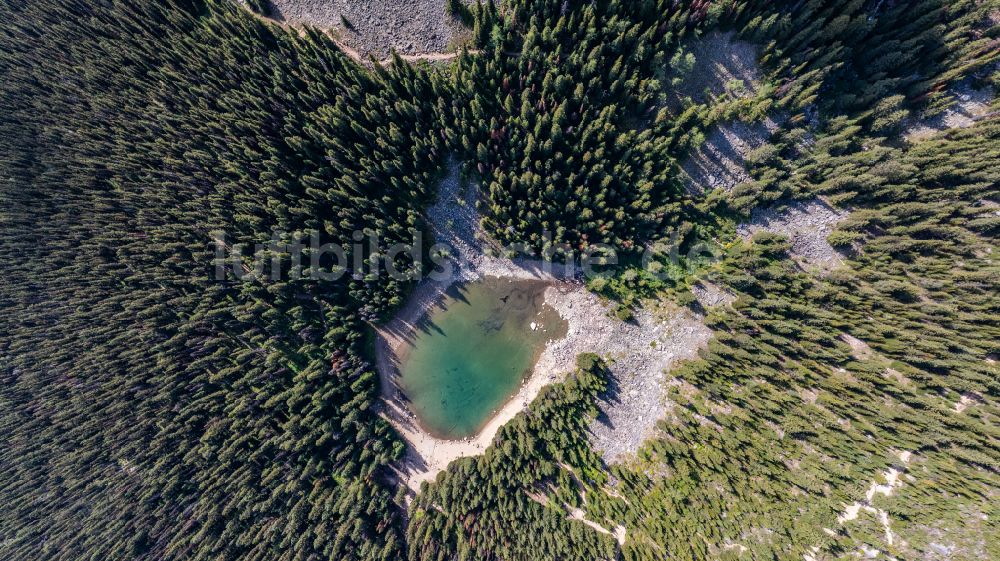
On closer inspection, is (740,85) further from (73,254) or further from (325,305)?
(73,254)

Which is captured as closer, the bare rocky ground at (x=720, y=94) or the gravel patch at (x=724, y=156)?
the bare rocky ground at (x=720, y=94)

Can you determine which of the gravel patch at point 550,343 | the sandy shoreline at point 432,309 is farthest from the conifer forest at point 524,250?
the sandy shoreline at point 432,309

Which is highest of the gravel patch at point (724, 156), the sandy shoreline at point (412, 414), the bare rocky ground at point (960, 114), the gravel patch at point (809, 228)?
the bare rocky ground at point (960, 114)

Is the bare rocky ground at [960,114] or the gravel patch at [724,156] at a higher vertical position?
the bare rocky ground at [960,114]

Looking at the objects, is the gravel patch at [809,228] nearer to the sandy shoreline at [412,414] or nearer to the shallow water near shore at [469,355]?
the shallow water near shore at [469,355]

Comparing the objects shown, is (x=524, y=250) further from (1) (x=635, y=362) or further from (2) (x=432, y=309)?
(1) (x=635, y=362)
